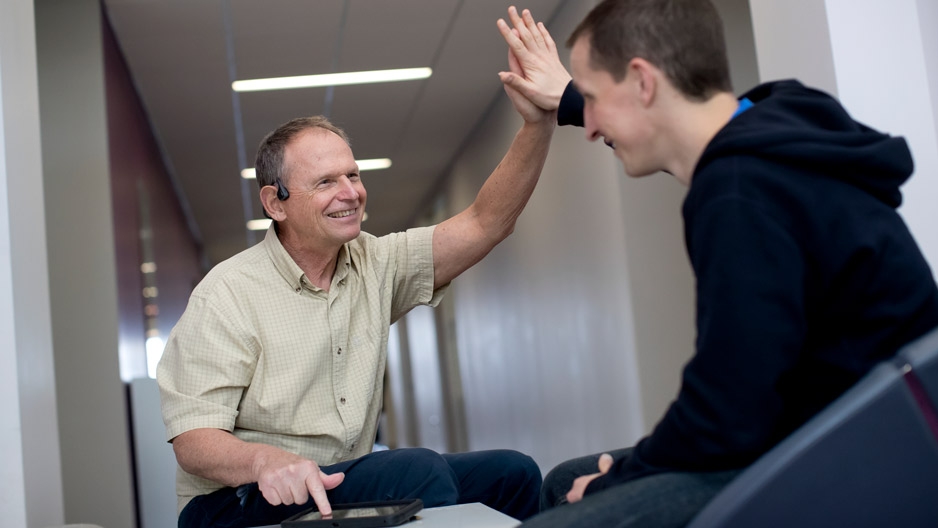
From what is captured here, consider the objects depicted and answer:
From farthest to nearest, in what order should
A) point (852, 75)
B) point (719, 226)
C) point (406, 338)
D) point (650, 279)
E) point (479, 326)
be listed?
point (406, 338), point (479, 326), point (650, 279), point (852, 75), point (719, 226)

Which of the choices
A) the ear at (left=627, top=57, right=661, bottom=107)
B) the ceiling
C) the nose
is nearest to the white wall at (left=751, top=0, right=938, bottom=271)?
the ear at (left=627, top=57, right=661, bottom=107)

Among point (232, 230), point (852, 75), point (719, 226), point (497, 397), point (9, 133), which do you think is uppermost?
point (232, 230)

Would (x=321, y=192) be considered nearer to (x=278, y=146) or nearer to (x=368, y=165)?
(x=278, y=146)

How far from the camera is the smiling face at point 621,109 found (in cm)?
119

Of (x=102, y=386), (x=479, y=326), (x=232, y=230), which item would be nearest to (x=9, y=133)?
(x=102, y=386)

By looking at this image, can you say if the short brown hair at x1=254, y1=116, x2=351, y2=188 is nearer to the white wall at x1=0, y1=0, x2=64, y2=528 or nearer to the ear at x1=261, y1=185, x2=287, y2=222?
the ear at x1=261, y1=185, x2=287, y2=222

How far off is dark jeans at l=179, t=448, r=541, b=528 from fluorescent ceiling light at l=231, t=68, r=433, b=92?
4448 mm

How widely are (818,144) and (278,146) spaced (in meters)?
1.48

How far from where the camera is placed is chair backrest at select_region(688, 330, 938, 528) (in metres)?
0.86

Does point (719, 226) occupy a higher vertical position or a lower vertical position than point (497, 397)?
higher

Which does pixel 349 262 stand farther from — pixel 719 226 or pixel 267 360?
pixel 719 226

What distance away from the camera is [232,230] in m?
11.3

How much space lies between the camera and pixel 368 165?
880cm

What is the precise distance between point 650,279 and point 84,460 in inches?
111
